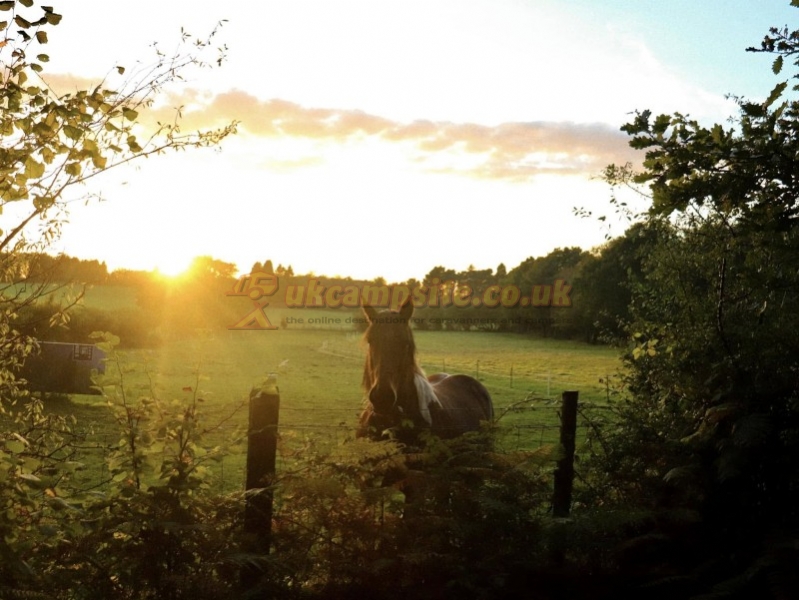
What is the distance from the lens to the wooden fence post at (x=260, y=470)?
3801 millimetres

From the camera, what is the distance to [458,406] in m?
7.89

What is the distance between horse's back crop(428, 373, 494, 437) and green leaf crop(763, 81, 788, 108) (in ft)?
12.0

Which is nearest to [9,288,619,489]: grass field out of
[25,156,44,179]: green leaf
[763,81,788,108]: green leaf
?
[25,156,44,179]: green leaf

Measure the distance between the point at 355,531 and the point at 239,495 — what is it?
72 cm

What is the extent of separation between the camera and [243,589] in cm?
371

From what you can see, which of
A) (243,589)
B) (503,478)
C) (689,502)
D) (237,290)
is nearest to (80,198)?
(243,589)

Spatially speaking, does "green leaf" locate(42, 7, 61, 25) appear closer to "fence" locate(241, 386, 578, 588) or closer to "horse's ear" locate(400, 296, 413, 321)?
"fence" locate(241, 386, 578, 588)

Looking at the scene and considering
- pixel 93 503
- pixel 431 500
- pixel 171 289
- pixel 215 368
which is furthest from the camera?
pixel 171 289

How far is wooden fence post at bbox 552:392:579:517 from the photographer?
4.90m

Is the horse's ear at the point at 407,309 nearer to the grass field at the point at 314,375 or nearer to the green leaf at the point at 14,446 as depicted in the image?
the grass field at the point at 314,375

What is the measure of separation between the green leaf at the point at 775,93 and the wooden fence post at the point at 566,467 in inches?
95.7

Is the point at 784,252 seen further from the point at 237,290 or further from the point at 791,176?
the point at 237,290

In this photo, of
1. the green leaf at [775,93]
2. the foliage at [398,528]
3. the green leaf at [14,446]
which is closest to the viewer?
the green leaf at [14,446]

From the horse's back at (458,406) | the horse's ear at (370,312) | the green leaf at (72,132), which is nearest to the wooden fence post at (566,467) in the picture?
the horse's back at (458,406)
